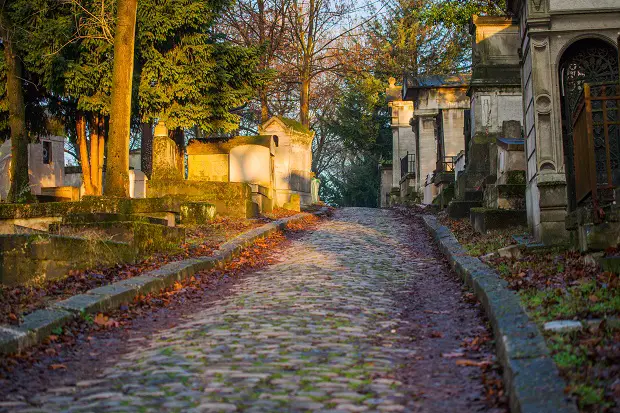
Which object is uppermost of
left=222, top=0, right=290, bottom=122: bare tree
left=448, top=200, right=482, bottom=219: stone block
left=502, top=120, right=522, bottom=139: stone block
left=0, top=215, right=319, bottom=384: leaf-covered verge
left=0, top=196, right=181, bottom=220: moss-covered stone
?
left=222, top=0, right=290, bottom=122: bare tree

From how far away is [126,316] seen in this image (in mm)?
7508

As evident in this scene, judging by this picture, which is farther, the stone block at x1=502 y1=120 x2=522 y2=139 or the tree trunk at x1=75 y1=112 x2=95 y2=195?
the tree trunk at x1=75 y1=112 x2=95 y2=195

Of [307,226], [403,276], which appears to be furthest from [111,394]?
[307,226]

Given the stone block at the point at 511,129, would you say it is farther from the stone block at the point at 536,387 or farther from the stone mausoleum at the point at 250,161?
the stone block at the point at 536,387

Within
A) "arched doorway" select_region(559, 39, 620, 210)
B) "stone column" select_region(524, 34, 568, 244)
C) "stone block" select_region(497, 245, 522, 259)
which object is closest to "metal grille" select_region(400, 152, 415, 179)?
"arched doorway" select_region(559, 39, 620, 210)

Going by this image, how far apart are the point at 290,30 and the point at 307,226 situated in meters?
16.2

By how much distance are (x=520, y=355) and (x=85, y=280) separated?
5.62 meters

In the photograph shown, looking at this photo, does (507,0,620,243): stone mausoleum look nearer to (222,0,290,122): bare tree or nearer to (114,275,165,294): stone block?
(114,275,165,294): stone block

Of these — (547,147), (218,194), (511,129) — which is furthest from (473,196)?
(547,147)

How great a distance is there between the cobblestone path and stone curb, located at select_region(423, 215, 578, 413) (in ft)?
1.22

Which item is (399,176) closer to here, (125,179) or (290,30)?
(290,30)

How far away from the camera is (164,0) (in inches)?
953

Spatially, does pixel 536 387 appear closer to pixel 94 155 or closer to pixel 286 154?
pixel 286 154

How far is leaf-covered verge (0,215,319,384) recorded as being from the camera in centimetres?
560
